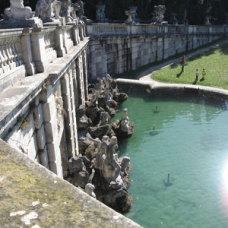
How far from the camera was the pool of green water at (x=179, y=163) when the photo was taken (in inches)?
436

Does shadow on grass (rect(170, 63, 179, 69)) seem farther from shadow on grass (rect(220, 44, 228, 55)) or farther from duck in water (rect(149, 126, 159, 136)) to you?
duck in water (rect(149, 126, 159, 136))

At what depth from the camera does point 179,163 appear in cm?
1458

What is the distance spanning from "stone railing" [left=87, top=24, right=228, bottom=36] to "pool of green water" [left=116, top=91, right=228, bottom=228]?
667 centimetres

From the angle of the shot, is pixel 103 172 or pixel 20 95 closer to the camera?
pixel 20 95

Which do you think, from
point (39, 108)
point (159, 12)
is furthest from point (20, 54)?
point (159, 12)

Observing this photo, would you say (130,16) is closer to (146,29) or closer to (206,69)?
(146,29)

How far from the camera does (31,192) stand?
2.55 m

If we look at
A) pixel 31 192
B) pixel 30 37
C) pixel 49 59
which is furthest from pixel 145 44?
pixel 31 192

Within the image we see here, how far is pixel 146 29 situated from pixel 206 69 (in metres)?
6.53

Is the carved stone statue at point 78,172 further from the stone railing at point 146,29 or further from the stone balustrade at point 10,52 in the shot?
the stone railing at point 146,29

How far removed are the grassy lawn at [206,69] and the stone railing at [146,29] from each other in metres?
3.55

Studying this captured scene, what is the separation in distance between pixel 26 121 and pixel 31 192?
4.26 m

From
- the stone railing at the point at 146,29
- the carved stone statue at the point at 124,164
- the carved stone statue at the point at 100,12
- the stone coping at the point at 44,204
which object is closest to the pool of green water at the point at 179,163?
the carved stone statue at the point at 124,164

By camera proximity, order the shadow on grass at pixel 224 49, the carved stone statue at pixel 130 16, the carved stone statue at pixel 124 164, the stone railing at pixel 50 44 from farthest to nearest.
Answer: the shadow on grass at pixel 224 49
the carved stone statue at pixel 130 16
the carved stone statue at pixel 124 164
the stone railing at pixel 50 44
